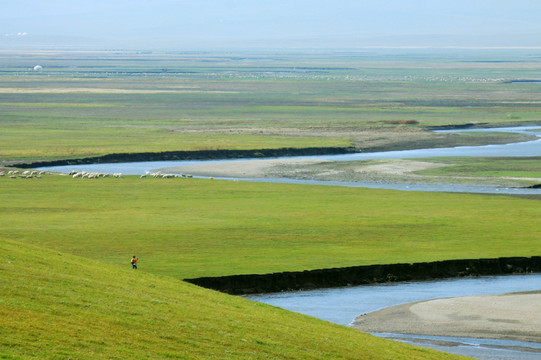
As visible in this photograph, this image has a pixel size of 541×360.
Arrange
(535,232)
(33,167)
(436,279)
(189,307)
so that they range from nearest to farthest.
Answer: (189,307) → (436,279) → (535,232) → (33,167)

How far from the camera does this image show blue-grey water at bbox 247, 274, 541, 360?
32.3 m

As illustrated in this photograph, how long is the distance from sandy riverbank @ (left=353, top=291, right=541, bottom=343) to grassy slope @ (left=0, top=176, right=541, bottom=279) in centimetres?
607

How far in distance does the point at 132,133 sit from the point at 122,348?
3564 inches

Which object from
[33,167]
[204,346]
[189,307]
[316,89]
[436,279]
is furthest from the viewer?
[316,89]

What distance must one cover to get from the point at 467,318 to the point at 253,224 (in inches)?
776

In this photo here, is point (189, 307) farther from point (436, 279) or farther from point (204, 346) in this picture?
point (436, 279)

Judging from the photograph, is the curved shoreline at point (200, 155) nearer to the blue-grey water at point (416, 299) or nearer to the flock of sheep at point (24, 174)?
the flock of sheep at point (24, 174)

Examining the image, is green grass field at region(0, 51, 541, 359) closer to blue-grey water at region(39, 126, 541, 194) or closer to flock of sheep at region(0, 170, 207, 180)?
flock of sheep at region(0, 170, 207, 180)

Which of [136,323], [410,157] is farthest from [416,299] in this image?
[410,157]

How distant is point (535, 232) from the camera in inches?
2046

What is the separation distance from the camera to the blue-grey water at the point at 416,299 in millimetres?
32281

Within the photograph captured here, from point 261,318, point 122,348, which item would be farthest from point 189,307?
point 122,348

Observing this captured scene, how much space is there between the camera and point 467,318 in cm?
3588

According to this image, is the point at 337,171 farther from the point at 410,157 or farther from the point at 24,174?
the point at 24,174
